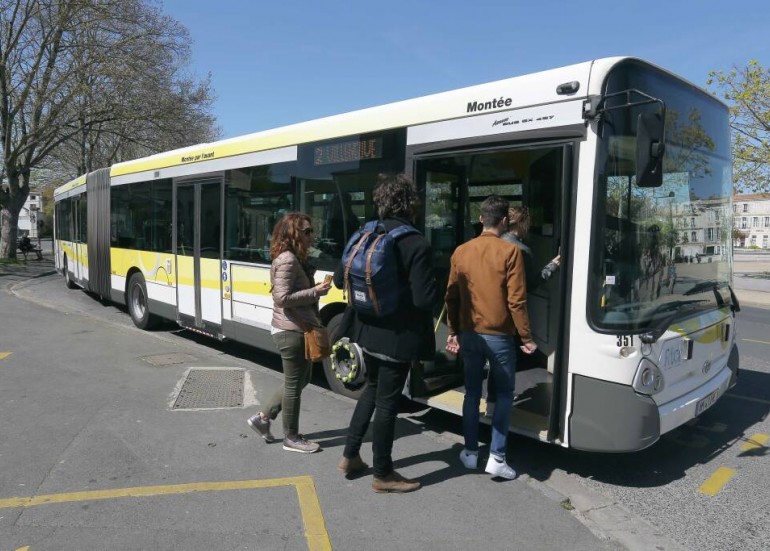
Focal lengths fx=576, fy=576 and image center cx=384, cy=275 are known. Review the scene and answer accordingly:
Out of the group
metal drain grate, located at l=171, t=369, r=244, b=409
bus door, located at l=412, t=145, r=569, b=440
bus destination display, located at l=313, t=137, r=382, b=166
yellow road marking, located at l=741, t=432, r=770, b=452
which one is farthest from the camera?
metal drain grate, located at l=171, t=369, r=244, b=409

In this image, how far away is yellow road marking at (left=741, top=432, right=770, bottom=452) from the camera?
4.74 meters

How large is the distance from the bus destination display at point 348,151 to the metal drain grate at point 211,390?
253 centimetres

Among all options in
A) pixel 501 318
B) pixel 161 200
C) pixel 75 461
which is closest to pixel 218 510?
pixel 75 461

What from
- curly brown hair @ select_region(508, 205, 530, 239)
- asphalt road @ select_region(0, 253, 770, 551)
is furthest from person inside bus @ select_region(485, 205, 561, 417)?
asphalt road @ select_region(0, 253, 770, 551)

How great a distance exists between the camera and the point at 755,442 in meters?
4.85

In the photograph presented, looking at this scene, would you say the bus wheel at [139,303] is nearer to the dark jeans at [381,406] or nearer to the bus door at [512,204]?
the bus door at [512,204]

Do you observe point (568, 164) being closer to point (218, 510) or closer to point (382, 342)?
point (382, 342)

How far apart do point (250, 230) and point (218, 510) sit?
397cm

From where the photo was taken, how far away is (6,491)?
11.8ft

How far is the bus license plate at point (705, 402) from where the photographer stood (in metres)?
4.22

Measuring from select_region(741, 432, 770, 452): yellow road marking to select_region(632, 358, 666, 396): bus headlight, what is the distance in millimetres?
1611

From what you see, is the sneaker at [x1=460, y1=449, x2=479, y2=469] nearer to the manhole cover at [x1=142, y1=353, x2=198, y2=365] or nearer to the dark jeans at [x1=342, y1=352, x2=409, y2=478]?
the dark jeans at [x1=342, y1=352, x2=409, y2=478]

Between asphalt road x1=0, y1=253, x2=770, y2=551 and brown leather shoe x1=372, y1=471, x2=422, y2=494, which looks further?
brown leather shoe x1=372, y1=471, x2=422, y2=494

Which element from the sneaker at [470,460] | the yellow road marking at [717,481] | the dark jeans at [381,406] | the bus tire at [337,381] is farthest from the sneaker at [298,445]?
the yellow road marking at [717,481]
